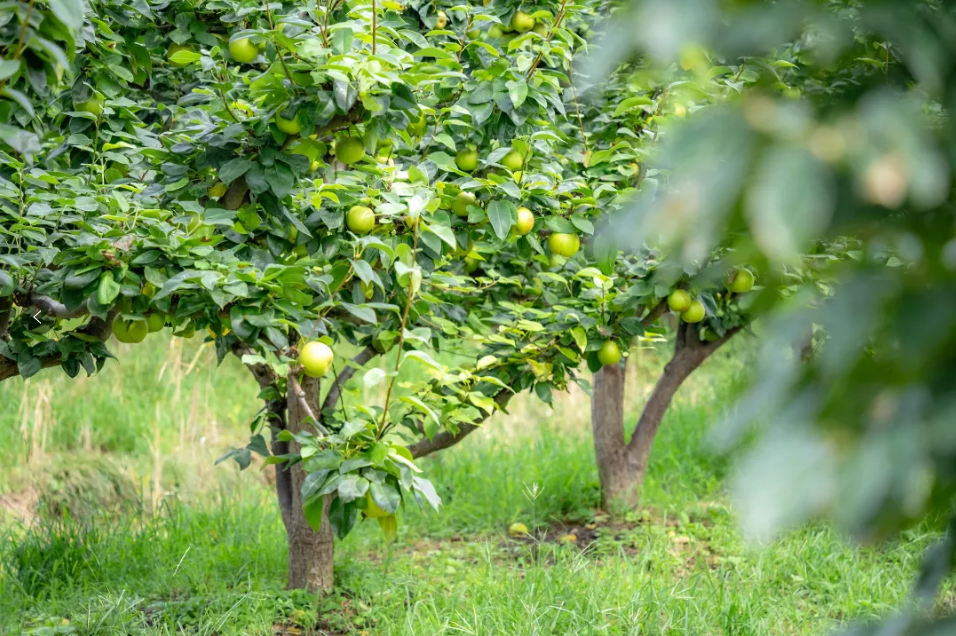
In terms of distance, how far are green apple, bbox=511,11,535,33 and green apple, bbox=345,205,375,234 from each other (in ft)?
2.96

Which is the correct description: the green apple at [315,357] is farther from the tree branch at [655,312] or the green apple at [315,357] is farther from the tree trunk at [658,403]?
the tree trunk at [658,403]

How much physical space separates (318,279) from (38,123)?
1002 millimetres

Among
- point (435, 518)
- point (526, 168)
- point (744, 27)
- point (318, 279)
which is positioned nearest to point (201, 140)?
point (318, 279)

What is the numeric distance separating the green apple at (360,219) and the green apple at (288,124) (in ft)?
0.74

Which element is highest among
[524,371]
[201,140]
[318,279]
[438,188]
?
[201,140]

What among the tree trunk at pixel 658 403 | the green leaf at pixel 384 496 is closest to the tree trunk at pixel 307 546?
the green leaf at pixel 384 496

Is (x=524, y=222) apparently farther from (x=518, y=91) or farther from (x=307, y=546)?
(x=307, y=546)

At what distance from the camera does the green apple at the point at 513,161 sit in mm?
2285

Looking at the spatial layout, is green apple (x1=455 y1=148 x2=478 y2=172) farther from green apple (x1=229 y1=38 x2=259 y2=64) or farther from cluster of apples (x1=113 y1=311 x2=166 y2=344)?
cluster of apples (x1=113 y1=311 x2=166 y2=344)

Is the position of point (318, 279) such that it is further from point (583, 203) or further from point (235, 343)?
point (583, 203)

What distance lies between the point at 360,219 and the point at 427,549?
6.43 feet

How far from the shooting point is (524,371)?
8.82 ft

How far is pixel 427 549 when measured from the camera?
11.6 ft

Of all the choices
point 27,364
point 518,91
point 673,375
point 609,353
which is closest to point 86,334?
point 27,364
